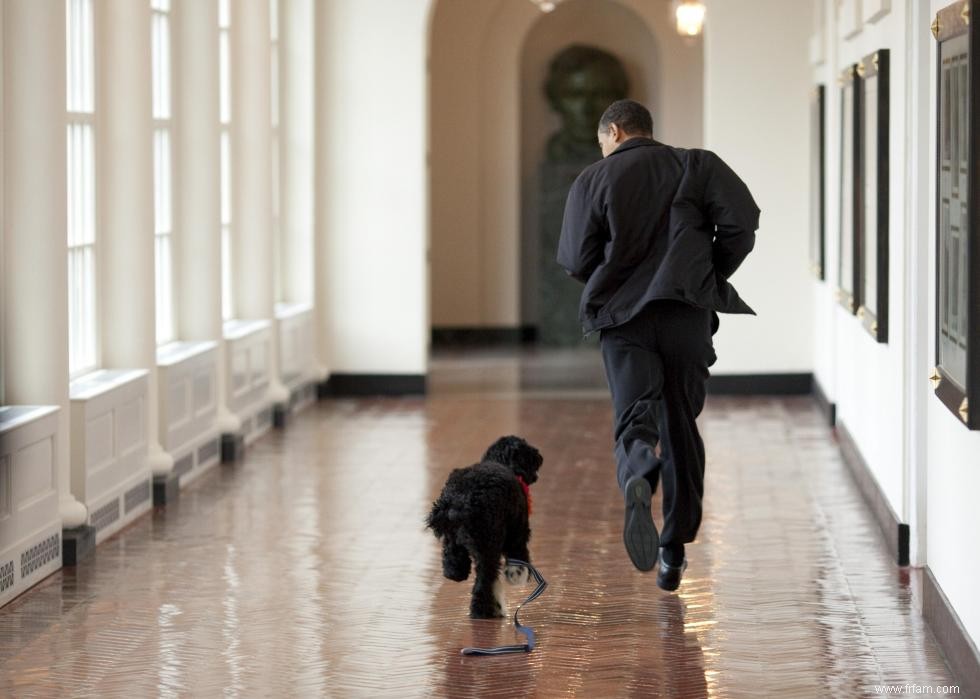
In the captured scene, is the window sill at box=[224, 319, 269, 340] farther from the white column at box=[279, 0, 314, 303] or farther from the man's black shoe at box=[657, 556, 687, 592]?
the man's black shoe at box=[657, 556, 687, 592]

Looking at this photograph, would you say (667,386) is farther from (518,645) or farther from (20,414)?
(20,414)

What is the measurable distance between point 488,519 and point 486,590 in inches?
18.4

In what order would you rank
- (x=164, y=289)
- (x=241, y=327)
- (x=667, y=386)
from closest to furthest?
(x=667, y=386)
(x=164, y=289)
(x=241, y=327)

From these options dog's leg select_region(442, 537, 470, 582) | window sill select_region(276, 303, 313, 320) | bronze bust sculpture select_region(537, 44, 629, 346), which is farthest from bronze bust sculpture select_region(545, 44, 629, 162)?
dog's leg select_region(442, 537, 470, 582)

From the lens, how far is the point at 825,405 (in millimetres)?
11070

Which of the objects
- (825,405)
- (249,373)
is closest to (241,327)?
(249,373)

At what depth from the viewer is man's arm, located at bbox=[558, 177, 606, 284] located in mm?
5637

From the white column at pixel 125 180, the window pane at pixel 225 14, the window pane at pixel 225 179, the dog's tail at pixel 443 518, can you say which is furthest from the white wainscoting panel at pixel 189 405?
the dog's tail at pixel 443 518

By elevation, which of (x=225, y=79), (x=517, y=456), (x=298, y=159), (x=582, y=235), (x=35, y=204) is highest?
(x=225, y=79)

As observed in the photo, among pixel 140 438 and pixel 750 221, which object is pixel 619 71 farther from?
pixel 750 221

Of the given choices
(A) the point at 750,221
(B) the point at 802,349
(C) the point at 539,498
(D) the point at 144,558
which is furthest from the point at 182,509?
(B) the point at 802,349

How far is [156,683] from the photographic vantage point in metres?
4.95

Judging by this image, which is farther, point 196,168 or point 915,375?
point 196,168

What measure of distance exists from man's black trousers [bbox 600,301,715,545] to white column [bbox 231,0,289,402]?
Answer: 5.45 metres
